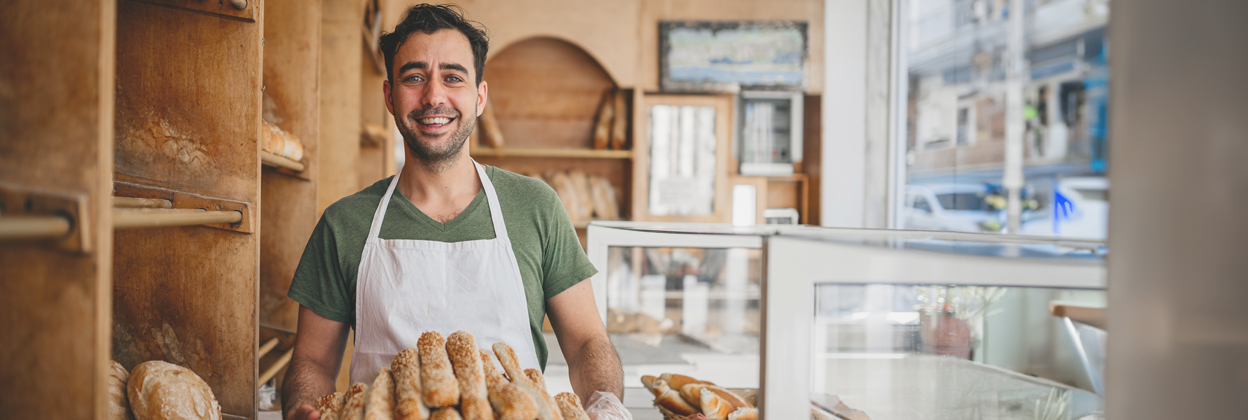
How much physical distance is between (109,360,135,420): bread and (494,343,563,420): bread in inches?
19.8

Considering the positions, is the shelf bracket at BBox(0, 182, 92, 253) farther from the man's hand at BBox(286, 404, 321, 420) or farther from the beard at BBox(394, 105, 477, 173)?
the beard at BBox(394, 105, 477, 173)

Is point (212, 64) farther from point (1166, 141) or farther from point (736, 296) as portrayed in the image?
point (736, 296)

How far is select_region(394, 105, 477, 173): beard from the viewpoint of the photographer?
1193 millimetres

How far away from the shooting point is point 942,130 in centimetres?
292

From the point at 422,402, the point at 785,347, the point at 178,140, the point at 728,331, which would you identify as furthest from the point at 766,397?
the point at 728,331

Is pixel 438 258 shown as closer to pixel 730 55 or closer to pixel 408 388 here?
pixel 408 388

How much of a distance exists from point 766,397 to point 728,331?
257 centimetres

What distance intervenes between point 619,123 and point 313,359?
226 centimetres

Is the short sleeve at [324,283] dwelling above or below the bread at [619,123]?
below

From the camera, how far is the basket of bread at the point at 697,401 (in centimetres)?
86

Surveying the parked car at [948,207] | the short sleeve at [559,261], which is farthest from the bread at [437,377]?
the parked car at [948,207]

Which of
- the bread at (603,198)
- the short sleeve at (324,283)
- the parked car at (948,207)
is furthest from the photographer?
the bread at (603,198)

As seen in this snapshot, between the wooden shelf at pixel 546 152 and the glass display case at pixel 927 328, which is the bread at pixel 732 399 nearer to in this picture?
the glass display case at pixel 927 328

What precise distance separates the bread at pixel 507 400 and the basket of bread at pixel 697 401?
11.2 inches
